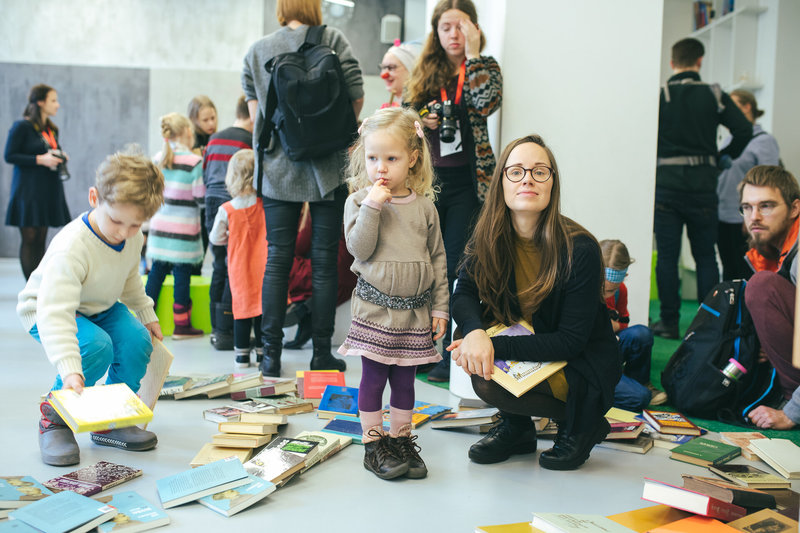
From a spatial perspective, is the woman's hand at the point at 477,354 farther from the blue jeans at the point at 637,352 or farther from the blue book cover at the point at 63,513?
the blue jeans at the point at 637,352

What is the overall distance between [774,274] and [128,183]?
7.02 feet

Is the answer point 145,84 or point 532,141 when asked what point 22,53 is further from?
point 532,141

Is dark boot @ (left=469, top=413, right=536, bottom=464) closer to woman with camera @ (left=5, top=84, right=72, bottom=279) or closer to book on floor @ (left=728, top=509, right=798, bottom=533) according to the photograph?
book on floor @ (left=728, top=509, right=798, bottom=533)

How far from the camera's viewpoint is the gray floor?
1571 mm

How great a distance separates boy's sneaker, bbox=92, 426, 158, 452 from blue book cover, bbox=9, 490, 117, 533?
464 millimetres

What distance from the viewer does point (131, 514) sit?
4.98 ft

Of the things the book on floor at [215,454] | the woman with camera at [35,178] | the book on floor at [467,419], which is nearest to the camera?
the book on floor at [215,454]

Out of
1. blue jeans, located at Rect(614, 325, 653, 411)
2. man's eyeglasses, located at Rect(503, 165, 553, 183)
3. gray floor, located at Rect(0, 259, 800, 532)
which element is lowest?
gray floor, located at Rect(0, 259, 800, 532)

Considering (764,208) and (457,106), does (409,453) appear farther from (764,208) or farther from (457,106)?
(764,208)

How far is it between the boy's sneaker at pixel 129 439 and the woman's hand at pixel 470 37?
187 cm

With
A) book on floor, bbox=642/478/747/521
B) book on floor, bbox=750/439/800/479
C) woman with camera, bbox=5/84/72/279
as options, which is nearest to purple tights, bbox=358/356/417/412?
book on floor, bbox=642/478/747/521

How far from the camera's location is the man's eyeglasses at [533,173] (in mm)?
1907

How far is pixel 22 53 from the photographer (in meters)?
7.34

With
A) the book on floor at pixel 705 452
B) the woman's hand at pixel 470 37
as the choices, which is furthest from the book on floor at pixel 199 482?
the woman's hand at pixel 470 37
